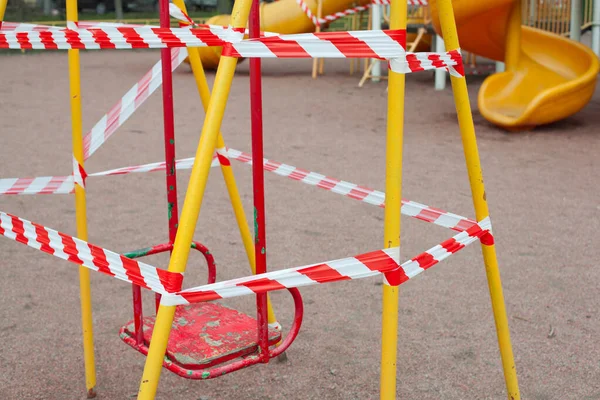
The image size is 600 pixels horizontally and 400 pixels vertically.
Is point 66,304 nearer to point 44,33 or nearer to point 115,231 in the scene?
point 115,231

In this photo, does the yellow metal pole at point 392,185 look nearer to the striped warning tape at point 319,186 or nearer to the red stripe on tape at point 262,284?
the red stripe on tape at point 262,284

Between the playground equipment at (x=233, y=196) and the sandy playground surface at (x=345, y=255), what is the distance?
1.44ft

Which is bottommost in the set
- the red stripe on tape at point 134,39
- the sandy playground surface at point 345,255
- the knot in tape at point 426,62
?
the sandy playground surface at point 345,255

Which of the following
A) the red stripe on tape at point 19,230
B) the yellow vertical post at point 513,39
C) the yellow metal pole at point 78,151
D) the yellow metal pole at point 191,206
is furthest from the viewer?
the yellow vertical post at point 513,39

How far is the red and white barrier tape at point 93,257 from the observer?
1610 millimetres

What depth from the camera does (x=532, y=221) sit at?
185 inches

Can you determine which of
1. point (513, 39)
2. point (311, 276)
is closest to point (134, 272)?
point (311, 276)

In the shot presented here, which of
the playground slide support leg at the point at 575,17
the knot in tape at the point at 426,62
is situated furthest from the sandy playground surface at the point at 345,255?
the playground slide support leg at the point at 575,17

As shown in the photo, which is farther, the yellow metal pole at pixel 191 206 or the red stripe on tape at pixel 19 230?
the red stripe on tape at pixel 19 230

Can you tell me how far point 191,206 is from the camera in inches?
61.0

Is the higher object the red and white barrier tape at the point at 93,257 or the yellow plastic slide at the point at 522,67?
the red and white barrier tape at the point at 93,257

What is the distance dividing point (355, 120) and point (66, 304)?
5.45 m

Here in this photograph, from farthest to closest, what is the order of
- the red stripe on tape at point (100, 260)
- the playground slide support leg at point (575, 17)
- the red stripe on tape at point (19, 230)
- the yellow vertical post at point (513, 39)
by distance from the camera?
the playground slide support leg at point (575, 17) < the yellow vertical post at point (513, 39) < the red stripe on tape at point (19, 230) < the red stripe on tape at point (100, 260)

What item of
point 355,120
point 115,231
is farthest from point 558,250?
point 355,120
